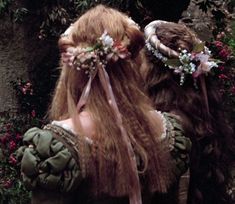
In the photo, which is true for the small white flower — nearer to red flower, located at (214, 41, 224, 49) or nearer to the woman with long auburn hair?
the woman with long auburn hair

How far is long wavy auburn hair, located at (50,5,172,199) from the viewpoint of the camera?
94.7 inches

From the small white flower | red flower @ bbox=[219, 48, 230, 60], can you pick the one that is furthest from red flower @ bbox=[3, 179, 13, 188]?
the small white flower

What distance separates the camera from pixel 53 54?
5.74 m

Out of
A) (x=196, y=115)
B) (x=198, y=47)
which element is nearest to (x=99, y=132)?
(x=196, y=115)

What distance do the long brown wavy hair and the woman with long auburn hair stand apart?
2.11 ft

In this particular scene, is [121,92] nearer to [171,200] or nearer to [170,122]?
[170,122]

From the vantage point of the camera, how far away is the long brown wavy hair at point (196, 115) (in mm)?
3248

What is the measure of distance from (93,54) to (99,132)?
0.93 ft

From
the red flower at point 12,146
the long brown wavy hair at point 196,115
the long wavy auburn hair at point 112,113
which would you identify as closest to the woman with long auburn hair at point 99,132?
the long wavy auburn hair at point 112,113

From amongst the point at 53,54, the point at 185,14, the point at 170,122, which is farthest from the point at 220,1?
the point at 170,122

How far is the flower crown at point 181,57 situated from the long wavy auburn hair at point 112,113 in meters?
0.71

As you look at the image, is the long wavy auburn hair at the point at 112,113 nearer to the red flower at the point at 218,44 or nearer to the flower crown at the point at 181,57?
the flower crown at the point at 181,57

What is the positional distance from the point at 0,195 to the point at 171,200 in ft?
7.90

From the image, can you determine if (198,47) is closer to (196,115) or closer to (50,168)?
(196,115)
